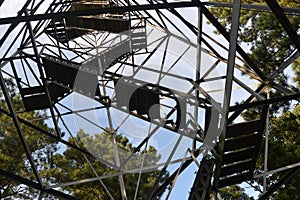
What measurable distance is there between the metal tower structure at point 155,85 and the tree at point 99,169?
1.15 meters

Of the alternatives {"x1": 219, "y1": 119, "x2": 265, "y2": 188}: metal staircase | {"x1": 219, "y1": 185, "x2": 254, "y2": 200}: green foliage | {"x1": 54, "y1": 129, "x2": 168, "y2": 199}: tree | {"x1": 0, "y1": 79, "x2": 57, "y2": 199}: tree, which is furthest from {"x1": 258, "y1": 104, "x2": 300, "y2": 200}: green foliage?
{"x1": 0, "y1": 79, "x2": 57, "y2": 199}: tree

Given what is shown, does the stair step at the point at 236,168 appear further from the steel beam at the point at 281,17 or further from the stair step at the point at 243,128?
the steel beam at the point at 281,17

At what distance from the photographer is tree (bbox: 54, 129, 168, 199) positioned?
1498 cm

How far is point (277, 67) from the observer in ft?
37.7

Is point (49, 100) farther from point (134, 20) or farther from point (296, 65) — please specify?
point (296, 65)

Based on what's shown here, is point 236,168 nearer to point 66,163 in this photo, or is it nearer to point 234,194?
point 234,194

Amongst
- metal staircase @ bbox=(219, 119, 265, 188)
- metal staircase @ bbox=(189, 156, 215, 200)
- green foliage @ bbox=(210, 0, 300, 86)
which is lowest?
metal staircase @ bbox=(189, 156, 215, 200)

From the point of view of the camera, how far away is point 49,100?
8844 mm

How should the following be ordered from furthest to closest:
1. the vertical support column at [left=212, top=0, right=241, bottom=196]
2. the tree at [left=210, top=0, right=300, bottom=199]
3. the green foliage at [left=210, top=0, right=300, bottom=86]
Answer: the green foliage at [left=210, top=0, right=300, bottom=86] < the tree at [left=210, top=0, right=300, bottom=199] < the vertical support column at [left=212, top=0, right=241, bottom=196]

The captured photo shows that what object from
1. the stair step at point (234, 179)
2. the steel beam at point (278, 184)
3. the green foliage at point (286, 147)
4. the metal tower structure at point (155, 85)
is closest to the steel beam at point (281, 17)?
the metal tower structure at point (155, 85)

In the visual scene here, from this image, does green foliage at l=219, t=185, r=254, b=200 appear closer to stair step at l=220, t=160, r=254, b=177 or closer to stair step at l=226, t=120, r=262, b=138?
stair step at l=220, t=160, r=254, b=177

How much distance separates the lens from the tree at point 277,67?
33.4 ft

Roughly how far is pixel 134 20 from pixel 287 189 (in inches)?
264

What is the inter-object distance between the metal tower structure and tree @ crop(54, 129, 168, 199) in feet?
3.76
